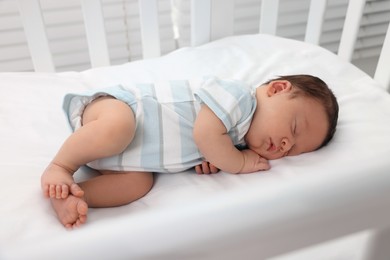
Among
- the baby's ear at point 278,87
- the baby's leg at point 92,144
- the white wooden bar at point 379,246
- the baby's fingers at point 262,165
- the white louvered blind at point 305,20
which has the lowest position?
the white louvered blind at point 305,20

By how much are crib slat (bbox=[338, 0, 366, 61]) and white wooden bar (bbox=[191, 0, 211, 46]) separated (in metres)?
0.33

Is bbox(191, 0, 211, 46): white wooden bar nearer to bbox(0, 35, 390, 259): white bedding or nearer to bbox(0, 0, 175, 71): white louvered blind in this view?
bbox(0, 35, 390, 259): white bedding

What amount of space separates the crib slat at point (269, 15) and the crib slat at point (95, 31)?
40cm

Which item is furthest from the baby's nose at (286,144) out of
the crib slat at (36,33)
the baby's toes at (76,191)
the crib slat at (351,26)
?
the crib slat at (36,33)

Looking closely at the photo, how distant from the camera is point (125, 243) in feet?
0.93

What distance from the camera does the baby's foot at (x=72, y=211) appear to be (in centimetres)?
62

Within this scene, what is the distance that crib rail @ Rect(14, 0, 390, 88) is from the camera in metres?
1.02

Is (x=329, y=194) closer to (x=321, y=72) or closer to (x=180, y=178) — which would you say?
(x=180, y=178)

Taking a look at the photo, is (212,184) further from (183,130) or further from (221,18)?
(221,18)

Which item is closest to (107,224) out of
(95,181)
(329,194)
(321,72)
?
(329,194)

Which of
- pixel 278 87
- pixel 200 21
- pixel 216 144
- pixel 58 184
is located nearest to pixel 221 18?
pixel 200 21

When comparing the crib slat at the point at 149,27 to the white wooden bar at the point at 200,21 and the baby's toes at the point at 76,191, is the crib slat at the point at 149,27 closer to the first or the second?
the white wooden bar at the point at 200,21

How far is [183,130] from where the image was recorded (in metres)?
0.76

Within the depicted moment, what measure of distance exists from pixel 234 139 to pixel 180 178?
0.36ft
